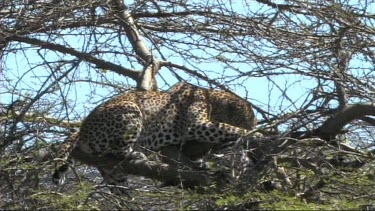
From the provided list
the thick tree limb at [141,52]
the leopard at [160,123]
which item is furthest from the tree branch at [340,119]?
the thick tree limb at [141,52]

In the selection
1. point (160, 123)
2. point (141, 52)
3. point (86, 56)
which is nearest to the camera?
point (86, 56)

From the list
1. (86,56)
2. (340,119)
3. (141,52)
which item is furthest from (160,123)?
(340,119)

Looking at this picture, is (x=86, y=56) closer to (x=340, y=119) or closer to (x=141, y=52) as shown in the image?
(x=141, y=52)

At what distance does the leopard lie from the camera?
32.3 feet

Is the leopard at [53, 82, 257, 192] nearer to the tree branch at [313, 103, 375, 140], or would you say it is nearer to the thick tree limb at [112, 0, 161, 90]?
the thick tree limb at [112, 0, 161, 90]

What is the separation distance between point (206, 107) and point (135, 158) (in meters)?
1.62

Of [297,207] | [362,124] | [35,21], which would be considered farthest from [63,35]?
[297,207]

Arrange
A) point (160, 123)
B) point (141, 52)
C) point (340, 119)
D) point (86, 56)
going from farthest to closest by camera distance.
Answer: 1. point (141, 52)
2. point (160, 123)
3. point (86, 56)
4. point (340, 119)

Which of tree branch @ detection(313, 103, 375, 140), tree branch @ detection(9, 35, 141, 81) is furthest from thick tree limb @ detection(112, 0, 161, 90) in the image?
tree branch @ detection(313, 103, 375, 140)

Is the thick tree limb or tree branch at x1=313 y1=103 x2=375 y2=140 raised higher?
the thick tree limb

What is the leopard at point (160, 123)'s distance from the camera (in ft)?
32.3

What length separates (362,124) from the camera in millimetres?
9242

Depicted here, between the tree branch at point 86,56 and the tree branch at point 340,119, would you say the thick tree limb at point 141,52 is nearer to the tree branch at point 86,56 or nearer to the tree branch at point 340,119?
the tree branch at point 86,56

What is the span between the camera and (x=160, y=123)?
10.5m
